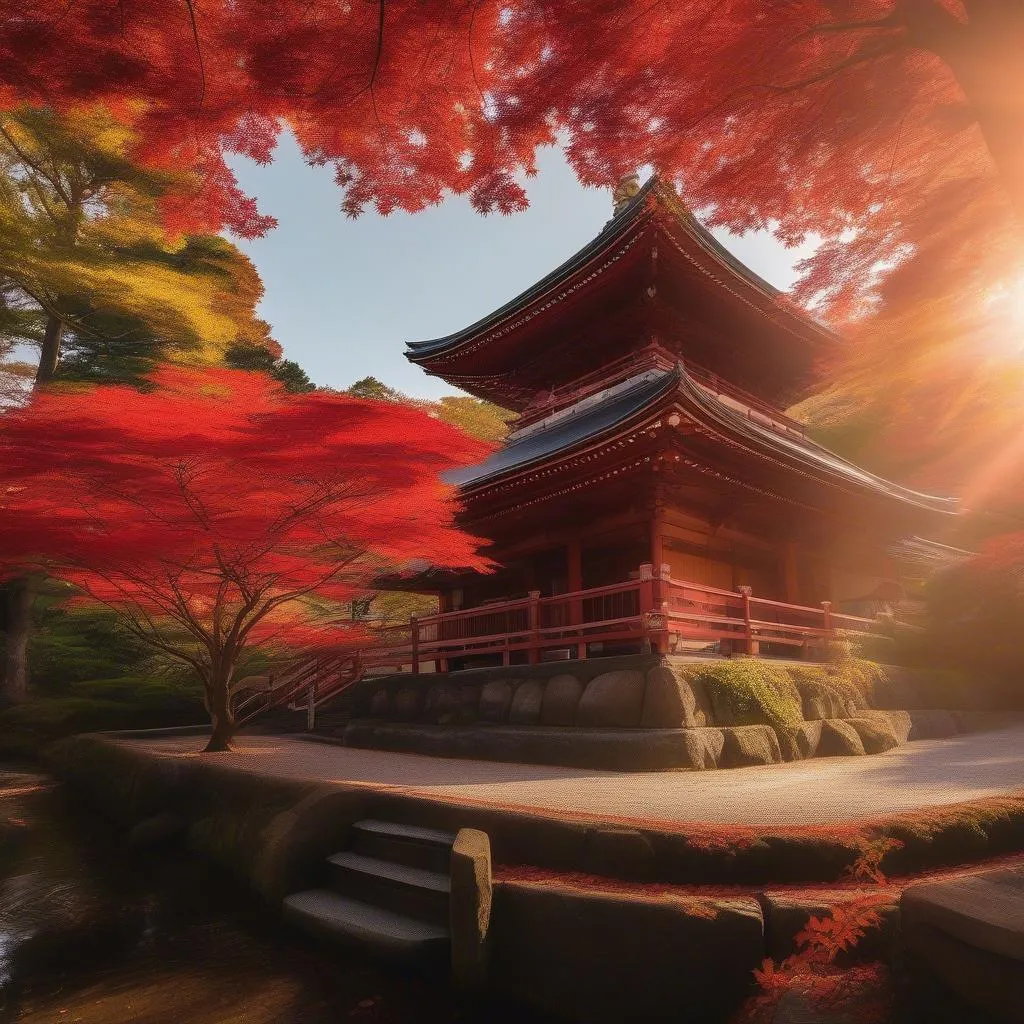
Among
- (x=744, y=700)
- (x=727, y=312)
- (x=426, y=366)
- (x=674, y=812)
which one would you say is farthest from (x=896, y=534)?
(x=674, y=812)

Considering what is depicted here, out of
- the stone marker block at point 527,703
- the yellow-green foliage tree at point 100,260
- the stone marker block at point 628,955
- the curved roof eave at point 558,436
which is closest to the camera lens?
the stone marker block at point 628,955

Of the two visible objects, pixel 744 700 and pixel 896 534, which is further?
pixel 896 534

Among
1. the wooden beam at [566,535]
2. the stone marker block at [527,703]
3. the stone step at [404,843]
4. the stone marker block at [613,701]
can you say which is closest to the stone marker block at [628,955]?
the stone step at [404,843]

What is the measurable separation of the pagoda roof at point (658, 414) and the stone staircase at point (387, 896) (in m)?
5.99

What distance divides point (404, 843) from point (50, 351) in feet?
53.8

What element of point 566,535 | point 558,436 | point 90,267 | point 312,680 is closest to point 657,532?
point 566,535

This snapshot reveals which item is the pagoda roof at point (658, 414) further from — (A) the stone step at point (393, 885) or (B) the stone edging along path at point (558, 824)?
(A) the stone step at point (393, 885)

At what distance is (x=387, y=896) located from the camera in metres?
4.12

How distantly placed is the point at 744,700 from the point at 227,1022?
21.0 feet

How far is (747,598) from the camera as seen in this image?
31.8 ft

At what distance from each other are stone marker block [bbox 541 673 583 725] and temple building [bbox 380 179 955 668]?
62 cm

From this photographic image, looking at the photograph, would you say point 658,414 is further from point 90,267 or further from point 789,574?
point 90,267

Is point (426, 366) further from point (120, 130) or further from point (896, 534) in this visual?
point (896, 534)

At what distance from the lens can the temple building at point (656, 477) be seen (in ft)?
32.2
